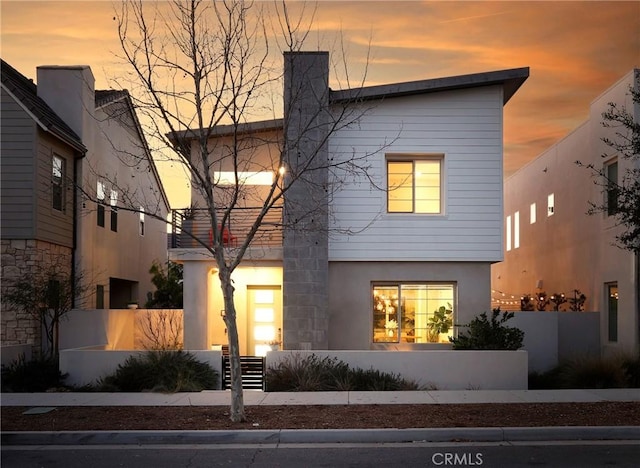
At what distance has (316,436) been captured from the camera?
11992 millimetres

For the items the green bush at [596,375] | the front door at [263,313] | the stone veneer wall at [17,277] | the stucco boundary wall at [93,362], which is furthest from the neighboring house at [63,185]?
the green bush at [596,375]

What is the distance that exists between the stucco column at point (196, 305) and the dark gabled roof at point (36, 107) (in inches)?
193

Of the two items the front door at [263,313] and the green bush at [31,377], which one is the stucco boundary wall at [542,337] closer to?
the front door at [263,313]

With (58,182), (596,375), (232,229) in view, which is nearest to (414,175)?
(232,229)

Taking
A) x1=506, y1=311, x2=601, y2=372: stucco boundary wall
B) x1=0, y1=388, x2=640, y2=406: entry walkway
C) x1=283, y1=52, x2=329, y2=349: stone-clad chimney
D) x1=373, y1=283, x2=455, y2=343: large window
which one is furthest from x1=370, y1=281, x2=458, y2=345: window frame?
x1=0, y1=388, x2=640, y2=406: entry walkway

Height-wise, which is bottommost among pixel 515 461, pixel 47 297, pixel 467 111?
pixel 515 461

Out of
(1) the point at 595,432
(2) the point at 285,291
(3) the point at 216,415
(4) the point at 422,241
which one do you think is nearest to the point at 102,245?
(2) the point at 285,291

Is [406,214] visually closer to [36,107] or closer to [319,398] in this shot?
[319,398]

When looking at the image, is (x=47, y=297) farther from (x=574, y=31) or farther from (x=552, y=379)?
(x=574, y=31)

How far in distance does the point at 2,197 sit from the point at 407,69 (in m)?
11.5

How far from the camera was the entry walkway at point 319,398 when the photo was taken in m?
14.9

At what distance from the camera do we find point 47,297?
20.0 metres

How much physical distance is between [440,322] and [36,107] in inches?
469

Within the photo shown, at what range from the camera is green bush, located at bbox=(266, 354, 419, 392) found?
1656 cm
